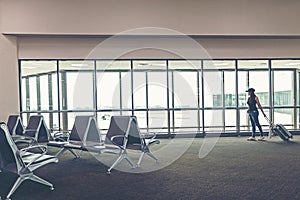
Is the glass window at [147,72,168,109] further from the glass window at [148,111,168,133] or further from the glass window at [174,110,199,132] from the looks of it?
the glass window at [174,110,199,132]

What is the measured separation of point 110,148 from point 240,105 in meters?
5.75

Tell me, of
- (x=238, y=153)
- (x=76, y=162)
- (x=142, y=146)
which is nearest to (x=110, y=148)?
(x=142, y=146)

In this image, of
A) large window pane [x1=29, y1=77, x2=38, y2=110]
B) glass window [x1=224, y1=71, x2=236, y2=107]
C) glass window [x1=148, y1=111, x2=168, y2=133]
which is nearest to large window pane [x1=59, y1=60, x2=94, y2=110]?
large window pane [x1=29, y1=77, x2=38, y2=110]

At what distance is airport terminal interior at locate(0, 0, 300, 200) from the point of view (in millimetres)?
7030

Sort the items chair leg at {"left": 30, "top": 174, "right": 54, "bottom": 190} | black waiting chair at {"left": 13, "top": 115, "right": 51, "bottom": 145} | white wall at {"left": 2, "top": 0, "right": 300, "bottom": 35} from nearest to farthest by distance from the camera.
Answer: chair leg at {"left": 30, "top": 174, "right": 54, "bottom": 190} < black waiting chair at {"left": 13, "top": 115, "right": 51, "bottom": 145} < white wall at {"left": 2, "top": 0, "right": 300, "bottom": 35}

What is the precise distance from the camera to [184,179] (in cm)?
475

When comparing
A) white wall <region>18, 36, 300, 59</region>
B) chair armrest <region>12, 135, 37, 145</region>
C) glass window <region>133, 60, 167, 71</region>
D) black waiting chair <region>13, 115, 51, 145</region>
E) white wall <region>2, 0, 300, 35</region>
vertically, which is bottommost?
chair armrest <region>12, 135, 37, 145</region>

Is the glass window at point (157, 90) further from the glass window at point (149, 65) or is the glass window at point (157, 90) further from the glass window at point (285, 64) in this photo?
the glass window at point (285, 64)

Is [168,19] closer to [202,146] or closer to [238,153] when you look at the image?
[202,146]

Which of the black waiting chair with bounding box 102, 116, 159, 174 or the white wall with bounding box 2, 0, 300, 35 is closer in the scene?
the black waiting chair with bounding box 102, 116, 159, 174

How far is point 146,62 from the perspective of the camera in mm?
9742

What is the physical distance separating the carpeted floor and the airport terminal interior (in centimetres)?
10

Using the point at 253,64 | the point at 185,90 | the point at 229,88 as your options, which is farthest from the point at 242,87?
the point at 185,90

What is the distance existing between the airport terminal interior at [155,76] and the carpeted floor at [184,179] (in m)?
0.10
